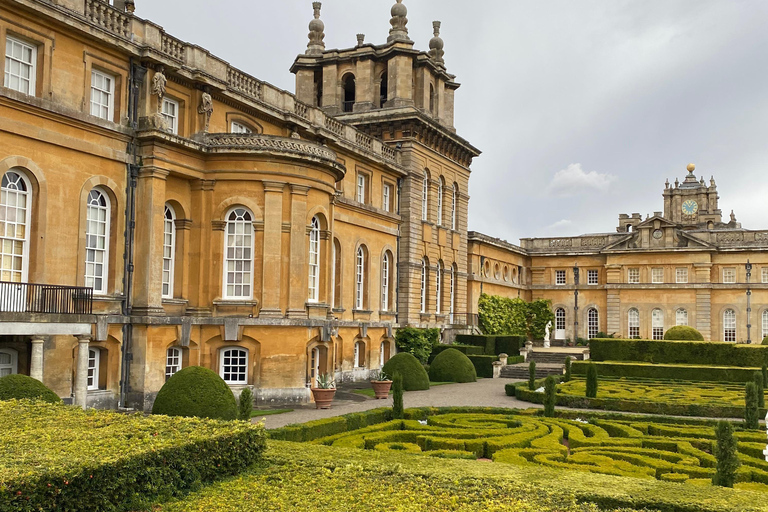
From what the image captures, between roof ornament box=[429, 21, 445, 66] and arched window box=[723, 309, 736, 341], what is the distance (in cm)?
3046

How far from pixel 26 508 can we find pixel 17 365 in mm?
11701

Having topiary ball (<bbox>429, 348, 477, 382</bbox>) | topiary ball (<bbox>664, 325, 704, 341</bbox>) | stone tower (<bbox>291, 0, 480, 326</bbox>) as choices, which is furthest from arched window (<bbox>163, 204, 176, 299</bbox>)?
topiary ball (<bbox>664, 325, 704, 341</bbox>)

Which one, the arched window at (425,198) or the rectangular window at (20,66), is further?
the arched window at (425,198)

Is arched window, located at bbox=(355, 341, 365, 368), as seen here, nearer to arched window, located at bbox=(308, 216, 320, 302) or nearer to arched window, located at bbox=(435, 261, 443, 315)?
arched window, located at bbox=(308, 216, 320, 302)

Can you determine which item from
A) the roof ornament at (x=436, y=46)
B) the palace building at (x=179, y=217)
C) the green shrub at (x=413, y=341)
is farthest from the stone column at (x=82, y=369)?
the roof ornament at (x=436, y=46)

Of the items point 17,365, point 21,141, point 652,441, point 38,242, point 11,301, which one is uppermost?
point 21,141

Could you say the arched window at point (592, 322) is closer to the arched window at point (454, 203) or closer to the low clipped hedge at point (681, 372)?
the arched window at point (454, 203)

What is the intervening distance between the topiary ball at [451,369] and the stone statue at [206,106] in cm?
1456

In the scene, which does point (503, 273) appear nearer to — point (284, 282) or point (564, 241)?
point (564, 241)

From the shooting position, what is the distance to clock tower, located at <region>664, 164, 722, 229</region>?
3536 inches

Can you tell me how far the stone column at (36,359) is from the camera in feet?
51.0

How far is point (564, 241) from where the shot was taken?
5950 cm

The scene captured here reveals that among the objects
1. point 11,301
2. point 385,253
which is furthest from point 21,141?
point 385,253

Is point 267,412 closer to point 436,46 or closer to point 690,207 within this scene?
point 436,46
